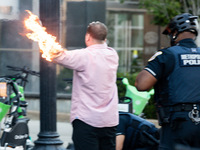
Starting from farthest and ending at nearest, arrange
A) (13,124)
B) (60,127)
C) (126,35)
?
1. (126,35)
2. (60,127)
3. (13,124)

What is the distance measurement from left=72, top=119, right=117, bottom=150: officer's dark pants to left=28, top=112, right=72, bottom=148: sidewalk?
15.0 ft

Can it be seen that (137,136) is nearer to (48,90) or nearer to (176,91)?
(176,91)

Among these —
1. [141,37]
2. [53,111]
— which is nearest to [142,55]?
[141,37]

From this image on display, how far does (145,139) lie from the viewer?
216 inches

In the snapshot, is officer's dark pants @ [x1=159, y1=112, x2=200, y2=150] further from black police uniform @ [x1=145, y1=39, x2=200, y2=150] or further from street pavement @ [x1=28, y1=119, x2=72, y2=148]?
street pavement @ [x1=28, y1=119, x2=72, y2=148]

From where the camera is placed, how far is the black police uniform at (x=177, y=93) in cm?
387

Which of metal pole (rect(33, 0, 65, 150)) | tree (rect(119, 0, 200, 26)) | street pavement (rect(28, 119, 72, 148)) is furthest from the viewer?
tree (rect(119, 0, 200, 26))

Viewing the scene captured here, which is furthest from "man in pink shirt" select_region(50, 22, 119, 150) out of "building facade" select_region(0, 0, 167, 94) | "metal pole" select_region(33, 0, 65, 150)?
"metal pole" select_region(33, 0, 65, 150)

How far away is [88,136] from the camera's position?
14.4ft

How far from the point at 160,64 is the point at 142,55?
71.5 ft

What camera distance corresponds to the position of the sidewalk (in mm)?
9531

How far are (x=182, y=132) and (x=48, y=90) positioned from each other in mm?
Result: 3275

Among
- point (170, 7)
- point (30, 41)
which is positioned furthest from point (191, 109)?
point (170, 7)

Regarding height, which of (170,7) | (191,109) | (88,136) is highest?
(170,7)
